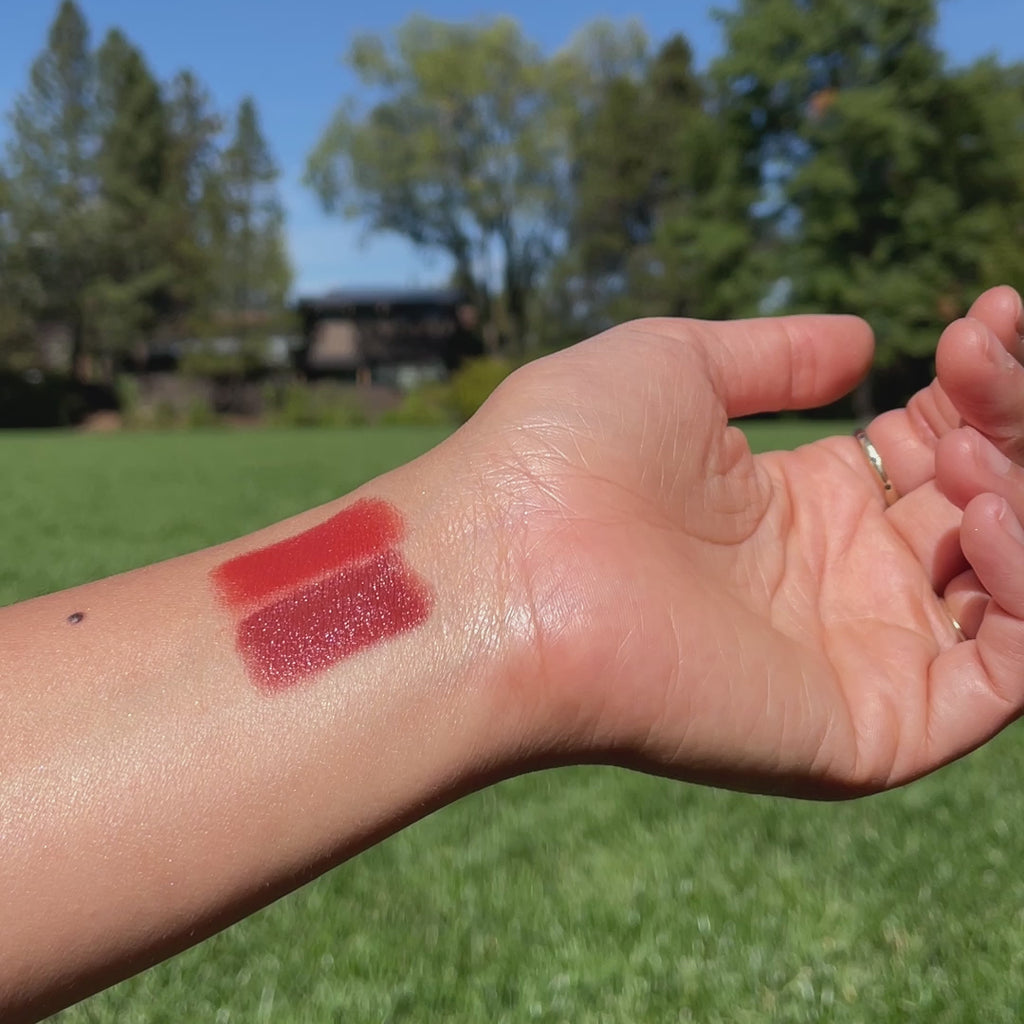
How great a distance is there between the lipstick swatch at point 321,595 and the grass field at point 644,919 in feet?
1.81

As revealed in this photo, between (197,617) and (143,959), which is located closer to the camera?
(143,959)

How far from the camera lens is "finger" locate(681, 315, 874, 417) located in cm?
213

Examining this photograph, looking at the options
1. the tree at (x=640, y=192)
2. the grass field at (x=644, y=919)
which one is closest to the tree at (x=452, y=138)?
the tree at (x=640, y=192)

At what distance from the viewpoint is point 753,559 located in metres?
2.08

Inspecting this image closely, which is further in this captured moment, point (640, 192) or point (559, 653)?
point (640, 192)

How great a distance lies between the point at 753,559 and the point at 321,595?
918mm

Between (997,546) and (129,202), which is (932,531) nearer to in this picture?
(997,546)

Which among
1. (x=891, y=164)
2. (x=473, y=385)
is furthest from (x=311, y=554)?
(x=891, y=164)

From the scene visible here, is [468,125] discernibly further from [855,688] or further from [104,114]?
[855,688]

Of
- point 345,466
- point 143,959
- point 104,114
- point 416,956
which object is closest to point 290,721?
point 143,959

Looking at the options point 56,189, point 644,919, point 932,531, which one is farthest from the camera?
point 56,189

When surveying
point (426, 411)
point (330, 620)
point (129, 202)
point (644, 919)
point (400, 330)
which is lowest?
point (426, 411)

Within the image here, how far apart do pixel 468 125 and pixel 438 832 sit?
142 ft

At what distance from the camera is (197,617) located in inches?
67.0
